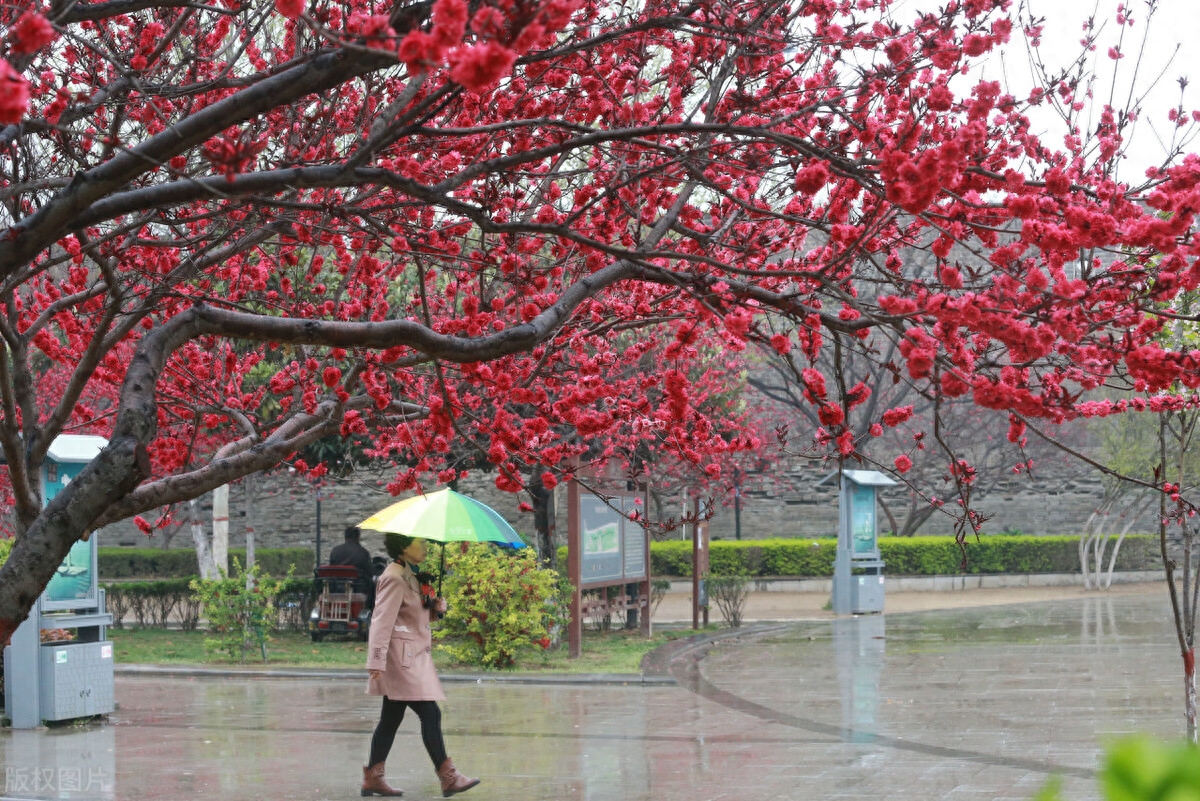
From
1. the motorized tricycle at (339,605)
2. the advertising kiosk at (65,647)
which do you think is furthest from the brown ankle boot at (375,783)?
the motorized tricycle at (339,605)

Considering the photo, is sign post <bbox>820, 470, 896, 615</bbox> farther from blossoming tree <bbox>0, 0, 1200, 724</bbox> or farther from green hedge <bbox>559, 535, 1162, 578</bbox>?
blossoming tree <bbox>0, 0, 1200, 724</bbox>

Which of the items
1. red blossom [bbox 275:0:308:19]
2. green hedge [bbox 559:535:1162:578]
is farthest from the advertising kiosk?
green hedge [bbox 559:535:1162:578]

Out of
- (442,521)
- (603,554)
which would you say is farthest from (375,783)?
(603,554)

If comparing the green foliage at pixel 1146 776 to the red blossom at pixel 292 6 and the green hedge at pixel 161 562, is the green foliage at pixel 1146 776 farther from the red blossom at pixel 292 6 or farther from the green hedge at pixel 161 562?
the green hedge at pixel 161 562

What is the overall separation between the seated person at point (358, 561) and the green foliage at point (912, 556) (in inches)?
451

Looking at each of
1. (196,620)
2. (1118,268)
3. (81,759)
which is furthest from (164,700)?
(1118,268)

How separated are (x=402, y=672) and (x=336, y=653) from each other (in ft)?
27.9

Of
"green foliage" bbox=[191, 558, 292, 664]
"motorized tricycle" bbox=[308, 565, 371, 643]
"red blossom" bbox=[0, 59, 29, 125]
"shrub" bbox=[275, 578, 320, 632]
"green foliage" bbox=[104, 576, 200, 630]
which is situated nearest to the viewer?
"red blossom" bbox=[0, 59, 29, 125]

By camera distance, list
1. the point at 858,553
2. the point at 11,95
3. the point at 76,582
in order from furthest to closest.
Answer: the point at 858,553 → the point at 76,582 → the point at 11,95

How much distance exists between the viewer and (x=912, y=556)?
27812 mm

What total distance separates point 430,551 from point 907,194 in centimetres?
1239

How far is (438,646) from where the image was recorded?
1505cm

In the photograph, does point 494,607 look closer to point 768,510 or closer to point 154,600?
point 154,600

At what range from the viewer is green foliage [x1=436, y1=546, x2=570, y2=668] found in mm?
14133
